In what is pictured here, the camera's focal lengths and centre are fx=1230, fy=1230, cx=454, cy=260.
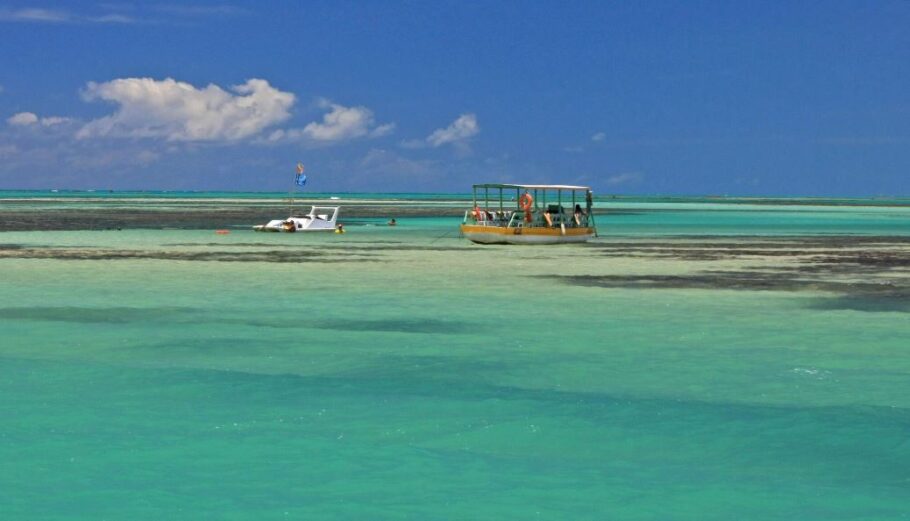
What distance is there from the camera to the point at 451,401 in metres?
14.2

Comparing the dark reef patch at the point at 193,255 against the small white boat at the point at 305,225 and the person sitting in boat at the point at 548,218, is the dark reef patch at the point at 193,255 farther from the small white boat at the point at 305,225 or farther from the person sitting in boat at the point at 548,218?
the small white boat at the point at 305,225

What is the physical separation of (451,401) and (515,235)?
34.7 metres

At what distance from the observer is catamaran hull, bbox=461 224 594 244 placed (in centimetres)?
4872

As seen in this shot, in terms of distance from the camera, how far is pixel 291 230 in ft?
195

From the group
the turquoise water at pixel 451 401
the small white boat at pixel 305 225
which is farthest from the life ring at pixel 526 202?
the turquoise water at pixel 451 401

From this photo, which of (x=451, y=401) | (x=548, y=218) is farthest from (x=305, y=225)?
(x=451, y=401)

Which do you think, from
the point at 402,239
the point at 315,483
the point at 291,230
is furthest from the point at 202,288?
the point at 291,230

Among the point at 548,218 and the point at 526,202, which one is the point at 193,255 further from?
the point at 548,218

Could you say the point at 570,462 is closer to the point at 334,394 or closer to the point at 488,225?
the point at 334,394

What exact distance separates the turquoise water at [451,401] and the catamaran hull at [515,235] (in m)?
19.8

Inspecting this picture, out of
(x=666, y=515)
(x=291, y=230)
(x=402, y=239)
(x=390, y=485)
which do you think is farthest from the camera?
(x=291, y=230)

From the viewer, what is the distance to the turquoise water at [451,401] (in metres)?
10.4

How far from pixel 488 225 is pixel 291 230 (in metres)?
13.4

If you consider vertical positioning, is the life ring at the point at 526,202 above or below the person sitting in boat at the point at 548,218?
above
